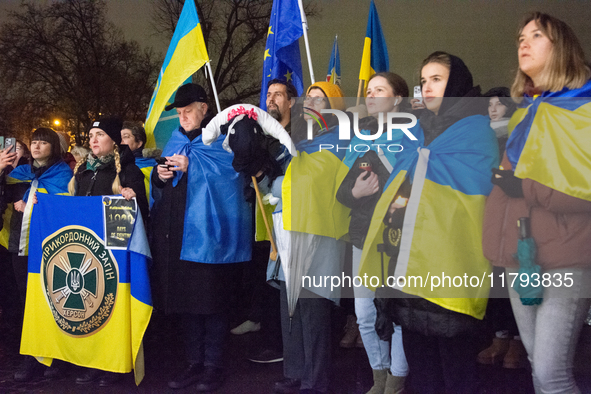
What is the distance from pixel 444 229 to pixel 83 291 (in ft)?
7.96

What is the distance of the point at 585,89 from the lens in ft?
6.25

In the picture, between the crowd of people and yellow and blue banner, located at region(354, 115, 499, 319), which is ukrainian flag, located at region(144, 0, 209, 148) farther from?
yellow and blue banner, located at region(354, 115, 499, 319)

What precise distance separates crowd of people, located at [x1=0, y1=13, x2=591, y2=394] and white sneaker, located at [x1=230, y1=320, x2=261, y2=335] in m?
0.49

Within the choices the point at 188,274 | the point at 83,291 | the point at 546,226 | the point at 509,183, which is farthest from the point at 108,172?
the point at 546,226

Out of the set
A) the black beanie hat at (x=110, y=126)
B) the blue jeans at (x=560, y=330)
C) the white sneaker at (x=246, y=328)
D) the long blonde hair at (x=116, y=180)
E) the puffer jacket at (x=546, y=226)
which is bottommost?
the white sneaker at (x=246, y=328)

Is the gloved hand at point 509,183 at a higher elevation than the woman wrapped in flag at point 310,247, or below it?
higher

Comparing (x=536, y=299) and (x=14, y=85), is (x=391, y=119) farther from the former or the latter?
(x=14, y=85)

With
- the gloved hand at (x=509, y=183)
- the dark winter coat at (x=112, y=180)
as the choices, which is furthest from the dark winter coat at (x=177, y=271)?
the gloved hand at (x=509, y=183)

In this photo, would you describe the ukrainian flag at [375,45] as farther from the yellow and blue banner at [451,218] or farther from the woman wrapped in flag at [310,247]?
the yellow and blue banner at [451,218]

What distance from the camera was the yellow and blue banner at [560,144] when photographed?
6.24 ft

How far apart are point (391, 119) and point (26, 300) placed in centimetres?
286

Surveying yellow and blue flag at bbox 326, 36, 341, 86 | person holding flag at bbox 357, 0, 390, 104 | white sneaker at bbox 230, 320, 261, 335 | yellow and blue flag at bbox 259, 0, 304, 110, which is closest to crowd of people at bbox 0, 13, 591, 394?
white sneaker at bbox 230, 320, 261, 335

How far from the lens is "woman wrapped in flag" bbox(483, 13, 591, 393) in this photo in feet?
6.12

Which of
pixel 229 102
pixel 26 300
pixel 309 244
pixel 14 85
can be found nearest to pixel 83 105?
pixel 14 85
